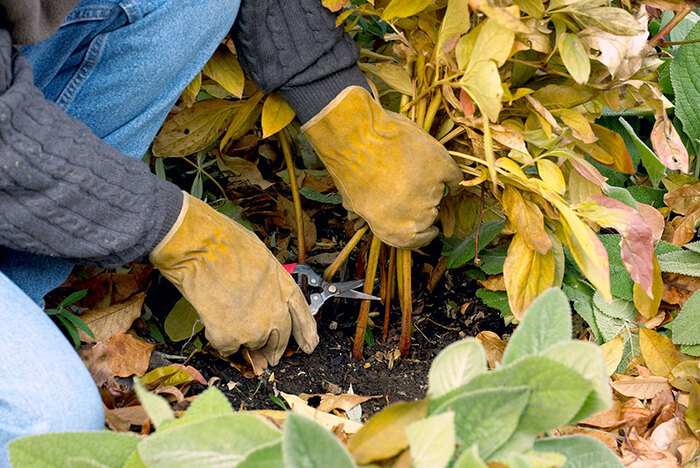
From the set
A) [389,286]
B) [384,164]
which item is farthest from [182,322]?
[384,164]

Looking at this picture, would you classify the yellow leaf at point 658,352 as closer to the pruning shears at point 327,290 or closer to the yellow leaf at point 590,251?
the yellow leaf at point 590,251

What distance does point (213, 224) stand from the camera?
123 centimetres

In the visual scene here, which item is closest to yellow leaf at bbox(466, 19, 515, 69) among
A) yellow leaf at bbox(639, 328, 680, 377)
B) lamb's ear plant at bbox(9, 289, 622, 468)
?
lamb's ear plant at bbox(9, 289, 622, 468)

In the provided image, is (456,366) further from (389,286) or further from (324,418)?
(389,286)

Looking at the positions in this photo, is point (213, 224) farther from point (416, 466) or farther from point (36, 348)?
point (416, 466)

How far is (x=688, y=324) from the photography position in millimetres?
1255

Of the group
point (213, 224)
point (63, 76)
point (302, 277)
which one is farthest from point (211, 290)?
point (63, 76)

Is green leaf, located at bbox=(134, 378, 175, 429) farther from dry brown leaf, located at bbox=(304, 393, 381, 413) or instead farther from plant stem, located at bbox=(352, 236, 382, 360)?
plant stem, located at bbox=(352, 236, 382, 360)

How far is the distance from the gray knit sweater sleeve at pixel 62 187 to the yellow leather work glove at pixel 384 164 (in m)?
0.33

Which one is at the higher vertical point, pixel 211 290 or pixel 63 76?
pixel 63 76

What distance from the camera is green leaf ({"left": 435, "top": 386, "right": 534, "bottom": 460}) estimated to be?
1.83 ft

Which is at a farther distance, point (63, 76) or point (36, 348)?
point (63, 76)

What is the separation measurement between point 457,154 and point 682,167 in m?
0.37

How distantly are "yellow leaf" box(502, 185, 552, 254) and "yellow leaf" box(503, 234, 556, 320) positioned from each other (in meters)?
0.04
